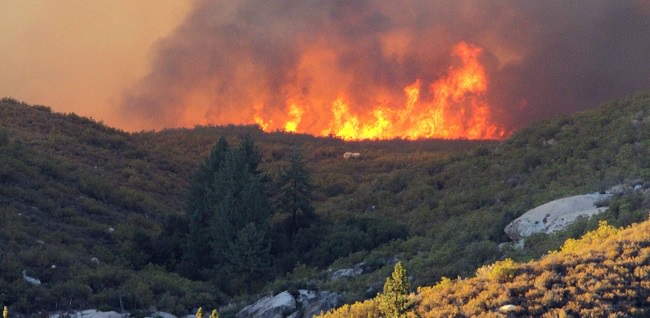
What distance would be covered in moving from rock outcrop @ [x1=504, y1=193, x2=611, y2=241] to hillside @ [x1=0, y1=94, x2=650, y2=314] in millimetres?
739

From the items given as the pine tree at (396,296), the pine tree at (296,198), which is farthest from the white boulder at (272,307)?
the pine tree at (296,198)

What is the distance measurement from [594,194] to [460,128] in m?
30.8

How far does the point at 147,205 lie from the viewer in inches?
1667

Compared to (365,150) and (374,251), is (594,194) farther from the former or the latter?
(365,150)

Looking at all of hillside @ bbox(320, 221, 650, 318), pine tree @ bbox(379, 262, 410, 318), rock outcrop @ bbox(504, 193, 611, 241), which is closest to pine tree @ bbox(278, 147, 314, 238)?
rock outcrop @ bbox(504, 193, 611, 241)

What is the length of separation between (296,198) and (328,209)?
591 cm

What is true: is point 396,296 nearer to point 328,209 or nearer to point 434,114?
point 328,209

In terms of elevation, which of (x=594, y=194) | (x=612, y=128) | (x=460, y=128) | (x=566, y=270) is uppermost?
(x=460, y=128)

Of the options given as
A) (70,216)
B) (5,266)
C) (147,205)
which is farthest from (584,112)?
(5,266)

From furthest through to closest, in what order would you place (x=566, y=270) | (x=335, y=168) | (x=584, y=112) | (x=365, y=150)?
(x=365, y=150) < (x=335, y=168) < (x=584, y=112) < (x=566, y=270)

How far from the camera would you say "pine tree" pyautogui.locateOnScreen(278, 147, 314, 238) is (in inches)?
1463

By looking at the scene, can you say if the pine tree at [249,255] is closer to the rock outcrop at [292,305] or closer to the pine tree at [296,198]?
the pine tree at [296,198]

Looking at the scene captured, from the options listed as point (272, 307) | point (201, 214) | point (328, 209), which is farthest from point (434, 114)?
point (272, 307)

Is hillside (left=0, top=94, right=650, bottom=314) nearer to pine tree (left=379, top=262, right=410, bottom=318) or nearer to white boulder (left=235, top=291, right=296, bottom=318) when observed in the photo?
white boulder (left=235, top=291, right=296, bottom=318)
